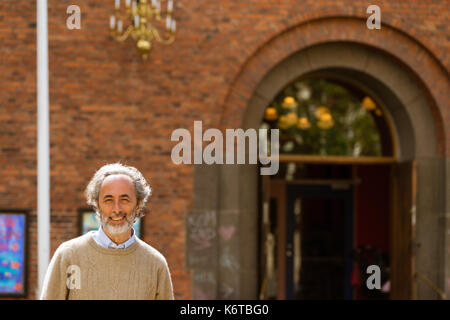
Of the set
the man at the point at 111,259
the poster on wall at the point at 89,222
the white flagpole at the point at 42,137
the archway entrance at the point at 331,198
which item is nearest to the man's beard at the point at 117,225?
the man at the point at 111,259

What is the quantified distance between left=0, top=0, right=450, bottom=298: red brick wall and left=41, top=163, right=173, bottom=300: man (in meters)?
4.94

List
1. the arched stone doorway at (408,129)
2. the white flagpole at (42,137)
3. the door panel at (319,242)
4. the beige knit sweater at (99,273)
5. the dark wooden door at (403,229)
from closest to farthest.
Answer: the beige knit sweater at (99,273) → the white flagpole at (42,137) → the arched stone doorway at (408,129) → the dark wooden door at (403,229) → the door panel at (319,242)

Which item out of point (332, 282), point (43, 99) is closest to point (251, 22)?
point (43, 99)

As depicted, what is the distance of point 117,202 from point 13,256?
18.6 feet

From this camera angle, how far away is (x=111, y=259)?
2576 mm

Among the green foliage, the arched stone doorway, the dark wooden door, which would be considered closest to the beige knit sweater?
the arched stone doorway

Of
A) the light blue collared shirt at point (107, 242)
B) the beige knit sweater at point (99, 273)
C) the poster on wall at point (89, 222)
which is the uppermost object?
the light blue collared shirt at point (107, 242)

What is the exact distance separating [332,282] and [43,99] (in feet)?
28.3

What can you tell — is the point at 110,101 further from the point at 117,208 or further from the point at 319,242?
the point at 319,242

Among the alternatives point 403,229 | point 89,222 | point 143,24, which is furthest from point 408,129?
point 89,222

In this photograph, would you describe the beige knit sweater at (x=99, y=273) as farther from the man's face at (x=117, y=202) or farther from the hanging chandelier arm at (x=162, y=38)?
the hanging chandelier arm at (x=162, y=38)

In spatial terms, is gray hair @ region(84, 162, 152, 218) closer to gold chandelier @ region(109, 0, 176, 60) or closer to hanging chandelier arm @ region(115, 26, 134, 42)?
gold chandelier @ region(109, 0, 176, 60)

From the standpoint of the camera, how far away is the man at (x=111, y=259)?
8.25ft
